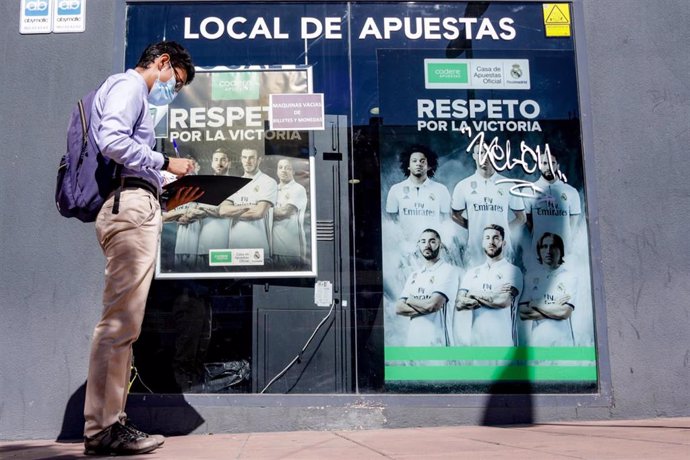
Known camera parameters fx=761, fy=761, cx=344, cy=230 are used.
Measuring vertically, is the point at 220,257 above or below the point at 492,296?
above

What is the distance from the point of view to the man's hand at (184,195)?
4.19 meters

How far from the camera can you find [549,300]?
16.1 feet

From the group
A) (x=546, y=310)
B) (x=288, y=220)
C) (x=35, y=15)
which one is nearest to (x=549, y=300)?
(x=546, y=310)

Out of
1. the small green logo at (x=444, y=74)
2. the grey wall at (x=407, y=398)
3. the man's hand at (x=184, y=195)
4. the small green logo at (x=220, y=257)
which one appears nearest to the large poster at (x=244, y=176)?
the small green logo at (x=220, y=257)

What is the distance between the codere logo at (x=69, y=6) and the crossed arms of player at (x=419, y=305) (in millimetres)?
2891

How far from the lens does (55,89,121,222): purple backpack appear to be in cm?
382

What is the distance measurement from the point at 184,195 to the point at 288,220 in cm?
93

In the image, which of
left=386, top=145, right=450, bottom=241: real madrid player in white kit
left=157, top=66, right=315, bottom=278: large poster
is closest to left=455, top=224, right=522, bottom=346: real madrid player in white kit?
left=386, top=145, right=450, bottom=241: real madrid player in white kit

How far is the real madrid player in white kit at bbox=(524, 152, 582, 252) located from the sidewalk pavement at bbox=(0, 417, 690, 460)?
4.06 ft

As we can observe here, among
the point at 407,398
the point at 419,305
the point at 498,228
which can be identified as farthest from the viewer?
the point at 498,228

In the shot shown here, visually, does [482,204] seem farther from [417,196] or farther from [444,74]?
[444,74]

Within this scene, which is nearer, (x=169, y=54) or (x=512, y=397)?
(x=169, y=54)

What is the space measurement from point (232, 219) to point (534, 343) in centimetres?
211

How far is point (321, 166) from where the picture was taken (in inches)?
197
